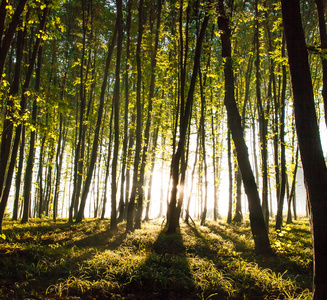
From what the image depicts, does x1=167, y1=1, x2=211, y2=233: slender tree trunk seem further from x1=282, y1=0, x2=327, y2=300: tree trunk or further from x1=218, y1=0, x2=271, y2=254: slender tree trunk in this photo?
x1=282, y1=0, x2=327, y2=300: tree trunk

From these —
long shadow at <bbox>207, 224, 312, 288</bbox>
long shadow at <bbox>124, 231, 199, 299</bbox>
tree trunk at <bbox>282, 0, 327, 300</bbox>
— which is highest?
tree trunk at <bbox>282, 0, 327, 300</bbox>

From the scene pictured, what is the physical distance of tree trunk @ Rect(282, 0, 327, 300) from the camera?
3.39 m

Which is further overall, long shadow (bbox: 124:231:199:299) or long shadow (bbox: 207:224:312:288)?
long shadow (bbox: 207:224:312:288)

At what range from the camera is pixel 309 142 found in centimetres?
356

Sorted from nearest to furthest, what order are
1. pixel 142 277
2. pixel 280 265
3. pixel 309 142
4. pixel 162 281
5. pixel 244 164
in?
pixel 309 142 → pixel 162 281 → pixel 142 277 → pixel 280 265 → pixel 244 164

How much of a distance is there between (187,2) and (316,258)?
355 inches

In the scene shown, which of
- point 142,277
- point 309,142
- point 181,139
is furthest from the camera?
point 181,139

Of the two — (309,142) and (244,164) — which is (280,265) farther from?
(309,142)

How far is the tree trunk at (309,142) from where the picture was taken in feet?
11.1

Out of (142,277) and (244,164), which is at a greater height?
(244,164)

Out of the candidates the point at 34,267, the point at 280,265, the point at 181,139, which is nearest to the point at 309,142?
the point at 280,265

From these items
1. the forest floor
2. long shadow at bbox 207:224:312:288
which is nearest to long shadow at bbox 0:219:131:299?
the forest floor

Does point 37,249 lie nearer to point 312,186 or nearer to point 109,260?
point 109,260

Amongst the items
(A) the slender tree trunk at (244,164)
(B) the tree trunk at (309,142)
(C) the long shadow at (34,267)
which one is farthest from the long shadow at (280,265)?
(C) the long shadow at (34,267)
